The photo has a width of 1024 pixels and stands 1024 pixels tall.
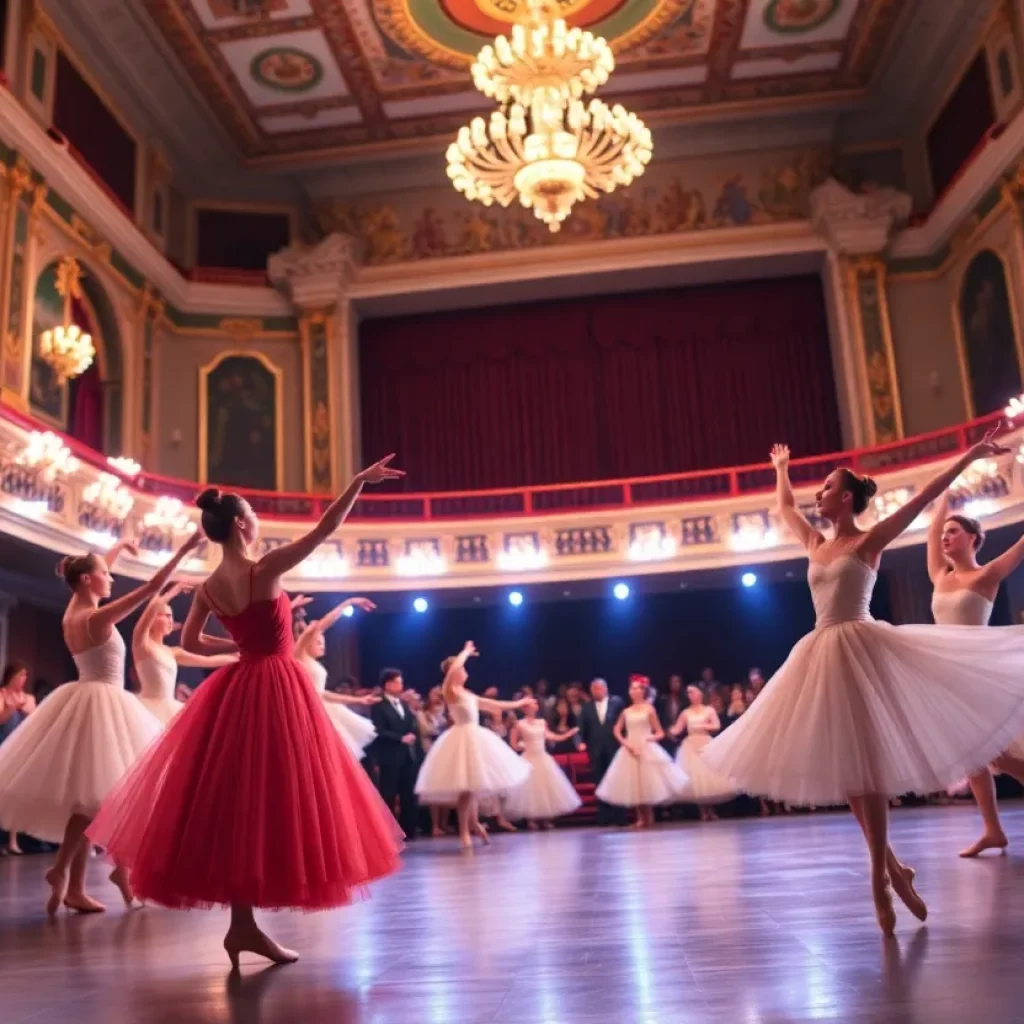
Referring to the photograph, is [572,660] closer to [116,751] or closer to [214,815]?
[116,751]

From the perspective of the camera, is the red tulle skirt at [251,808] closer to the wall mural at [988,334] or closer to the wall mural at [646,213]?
the wall mural at [988,334]

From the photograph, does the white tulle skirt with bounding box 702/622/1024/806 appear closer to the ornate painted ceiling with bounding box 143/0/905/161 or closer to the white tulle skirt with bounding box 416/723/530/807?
the white tulle skirt with bounding box 416/723/530/807

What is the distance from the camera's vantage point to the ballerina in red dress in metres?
3.34

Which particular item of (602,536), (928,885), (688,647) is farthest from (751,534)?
(928,885)

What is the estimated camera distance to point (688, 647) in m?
19.5

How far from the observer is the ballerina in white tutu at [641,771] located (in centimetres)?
1150

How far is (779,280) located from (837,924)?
58.1 ft

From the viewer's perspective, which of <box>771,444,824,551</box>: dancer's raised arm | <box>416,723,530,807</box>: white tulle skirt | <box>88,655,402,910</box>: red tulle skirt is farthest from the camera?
<box>416,723,530,807</box>: white tulle skirt

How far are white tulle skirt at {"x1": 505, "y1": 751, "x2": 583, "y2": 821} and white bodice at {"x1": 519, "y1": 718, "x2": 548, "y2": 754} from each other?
298mm

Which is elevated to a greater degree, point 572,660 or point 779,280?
point 779,280

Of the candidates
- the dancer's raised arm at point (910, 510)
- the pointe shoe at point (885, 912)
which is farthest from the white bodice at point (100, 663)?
the pointe shoe at point (885, 912)

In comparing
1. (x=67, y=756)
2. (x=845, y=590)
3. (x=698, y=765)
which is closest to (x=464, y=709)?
(x=698, y=765)

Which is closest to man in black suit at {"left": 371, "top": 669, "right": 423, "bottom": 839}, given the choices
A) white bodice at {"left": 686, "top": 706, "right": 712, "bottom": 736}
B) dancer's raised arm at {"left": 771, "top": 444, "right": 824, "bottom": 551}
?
white bodice at {"left": 686, "top": 706, "right": 712, "bottom": 736}

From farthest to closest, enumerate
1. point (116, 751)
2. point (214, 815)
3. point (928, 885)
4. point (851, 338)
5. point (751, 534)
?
point (851, 338) → point (751, 534) → point (116, 751) → point (928, 885) → point (214, 815)
